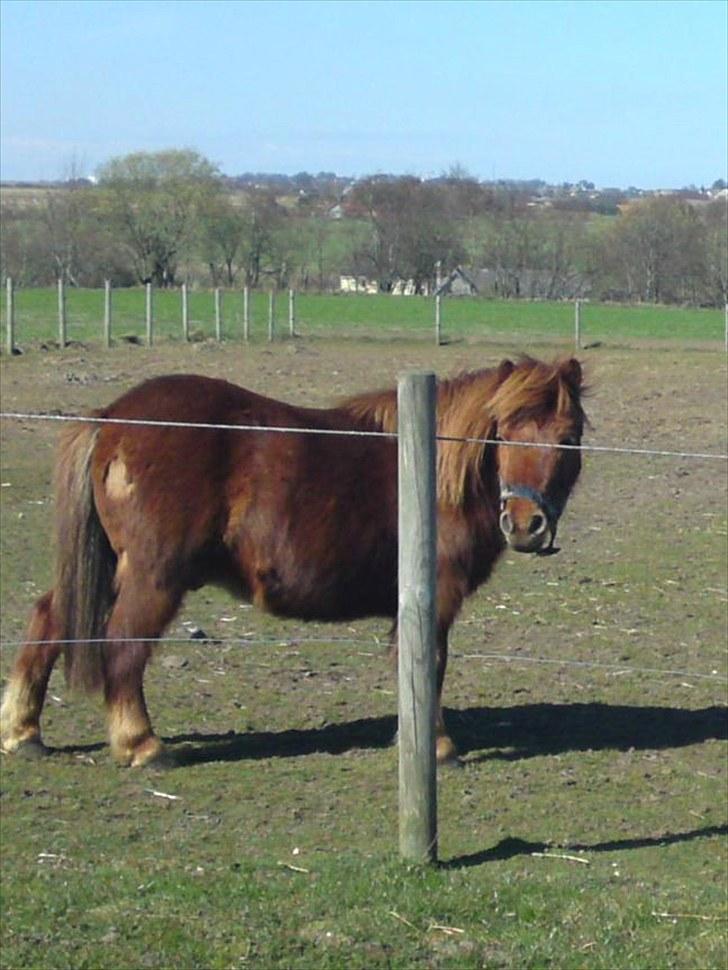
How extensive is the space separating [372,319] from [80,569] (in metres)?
40.3

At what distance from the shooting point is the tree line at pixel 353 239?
5691 cm

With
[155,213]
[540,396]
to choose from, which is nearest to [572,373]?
[540,396]

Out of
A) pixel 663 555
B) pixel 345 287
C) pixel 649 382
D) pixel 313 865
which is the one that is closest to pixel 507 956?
pixel 313 865

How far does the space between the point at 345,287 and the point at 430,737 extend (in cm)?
6200

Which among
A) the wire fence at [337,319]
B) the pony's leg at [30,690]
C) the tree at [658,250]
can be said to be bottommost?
the pony's leg at [30,690]

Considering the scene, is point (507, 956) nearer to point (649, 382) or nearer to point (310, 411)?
point (310, 411)

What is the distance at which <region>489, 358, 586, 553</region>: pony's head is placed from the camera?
260 inches

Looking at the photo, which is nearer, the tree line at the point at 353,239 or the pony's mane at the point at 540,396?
the pony's mane at the point at 540,396

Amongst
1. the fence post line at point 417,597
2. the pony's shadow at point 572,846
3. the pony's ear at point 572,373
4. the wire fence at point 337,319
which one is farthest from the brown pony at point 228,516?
the wire fence at point 337,319

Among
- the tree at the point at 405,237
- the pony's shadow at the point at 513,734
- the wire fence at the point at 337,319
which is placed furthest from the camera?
the tree at the point at 405,237

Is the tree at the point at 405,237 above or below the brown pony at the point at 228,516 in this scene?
above

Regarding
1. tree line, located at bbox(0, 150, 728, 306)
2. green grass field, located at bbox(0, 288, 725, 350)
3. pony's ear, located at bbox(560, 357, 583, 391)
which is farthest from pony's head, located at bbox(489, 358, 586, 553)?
tree line, located at bbox(0, 150, 728, 306)

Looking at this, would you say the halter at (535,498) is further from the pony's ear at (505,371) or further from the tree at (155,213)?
the tree at (155,213)

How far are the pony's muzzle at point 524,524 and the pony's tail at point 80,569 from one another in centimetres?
178
